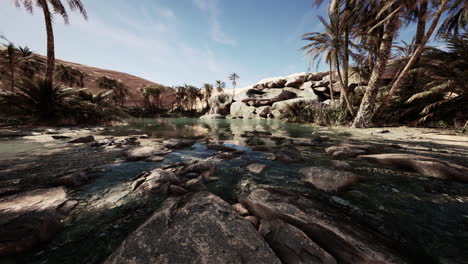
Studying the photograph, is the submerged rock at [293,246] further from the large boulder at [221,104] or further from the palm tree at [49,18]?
the large boulder at [221,104]

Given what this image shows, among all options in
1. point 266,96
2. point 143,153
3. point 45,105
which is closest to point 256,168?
point 143,153

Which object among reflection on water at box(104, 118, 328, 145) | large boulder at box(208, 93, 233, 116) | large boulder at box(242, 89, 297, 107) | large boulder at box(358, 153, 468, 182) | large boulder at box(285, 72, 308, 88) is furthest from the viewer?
large boulder at box(208, 93, 233, 116)

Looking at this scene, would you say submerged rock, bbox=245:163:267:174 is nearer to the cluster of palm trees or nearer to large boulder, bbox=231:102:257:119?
the cluster of palm trees

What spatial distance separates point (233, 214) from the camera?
5.02ft

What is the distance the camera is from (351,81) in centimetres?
2005

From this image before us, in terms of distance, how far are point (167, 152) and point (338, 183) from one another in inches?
152

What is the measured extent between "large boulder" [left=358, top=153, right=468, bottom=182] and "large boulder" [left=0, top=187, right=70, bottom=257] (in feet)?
17.0

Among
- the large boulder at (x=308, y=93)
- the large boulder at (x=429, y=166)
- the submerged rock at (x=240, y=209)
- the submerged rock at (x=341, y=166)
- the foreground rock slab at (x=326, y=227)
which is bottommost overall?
the submerged rock at (x=240, y=209)

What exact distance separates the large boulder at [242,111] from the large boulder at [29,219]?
28.0 metres

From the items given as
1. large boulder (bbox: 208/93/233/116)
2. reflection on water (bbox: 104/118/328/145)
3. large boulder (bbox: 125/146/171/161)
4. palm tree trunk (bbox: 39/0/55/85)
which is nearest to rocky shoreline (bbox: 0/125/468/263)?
large boulder (bbox: 125/146/171/161)

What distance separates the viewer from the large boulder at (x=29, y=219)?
1.22 m

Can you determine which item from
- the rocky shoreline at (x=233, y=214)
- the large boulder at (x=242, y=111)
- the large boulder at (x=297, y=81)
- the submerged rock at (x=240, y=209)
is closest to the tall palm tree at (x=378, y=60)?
the rocky shoreline at (x=233, y=214)

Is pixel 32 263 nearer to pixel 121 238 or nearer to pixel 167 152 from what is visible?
pixel 121 238

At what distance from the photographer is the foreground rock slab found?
3.79 ft
